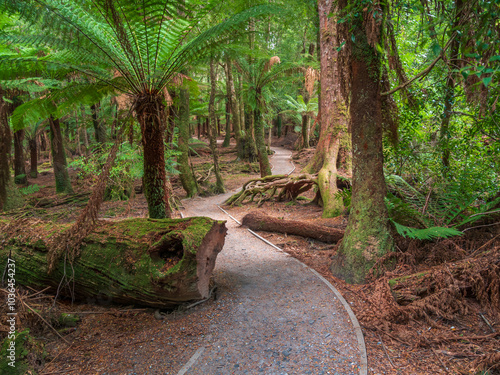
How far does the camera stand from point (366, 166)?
13.1 ft

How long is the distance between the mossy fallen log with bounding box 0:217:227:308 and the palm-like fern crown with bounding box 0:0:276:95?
92.2 inches

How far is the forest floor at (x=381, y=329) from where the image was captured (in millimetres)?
2564

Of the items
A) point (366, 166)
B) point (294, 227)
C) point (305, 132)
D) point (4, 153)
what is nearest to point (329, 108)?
point (294, 227)

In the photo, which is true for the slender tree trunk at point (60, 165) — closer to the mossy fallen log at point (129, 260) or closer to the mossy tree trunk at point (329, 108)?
the mossy fallen log at point (129, 260)

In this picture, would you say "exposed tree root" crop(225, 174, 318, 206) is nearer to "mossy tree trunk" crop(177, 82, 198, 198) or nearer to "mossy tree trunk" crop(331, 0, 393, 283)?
"mossy tree trunk" crop(177, 82, 198, 198)

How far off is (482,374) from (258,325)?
6.12 feet

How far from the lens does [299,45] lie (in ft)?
77.8

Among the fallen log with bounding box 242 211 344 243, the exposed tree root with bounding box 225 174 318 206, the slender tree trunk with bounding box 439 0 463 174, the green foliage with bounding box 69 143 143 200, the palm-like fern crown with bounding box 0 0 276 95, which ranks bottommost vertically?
the fallen log with bounding box 242 211 344 243

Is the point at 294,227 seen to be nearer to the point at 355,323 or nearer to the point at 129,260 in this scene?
the point at 355,323

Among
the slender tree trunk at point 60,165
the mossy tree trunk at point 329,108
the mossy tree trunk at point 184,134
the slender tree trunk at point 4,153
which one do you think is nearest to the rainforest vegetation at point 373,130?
the mossy tree trunk at point 329,108

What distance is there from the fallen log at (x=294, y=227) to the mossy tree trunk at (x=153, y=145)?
2238mm

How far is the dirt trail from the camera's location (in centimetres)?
253

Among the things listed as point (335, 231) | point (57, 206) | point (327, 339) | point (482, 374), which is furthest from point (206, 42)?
point (57, 206)

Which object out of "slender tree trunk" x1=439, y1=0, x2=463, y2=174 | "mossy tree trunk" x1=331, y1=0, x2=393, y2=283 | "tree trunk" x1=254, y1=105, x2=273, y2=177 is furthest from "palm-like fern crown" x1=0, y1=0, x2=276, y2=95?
"tree trunk" x1=254, y1=105, x2=273, y2=177
